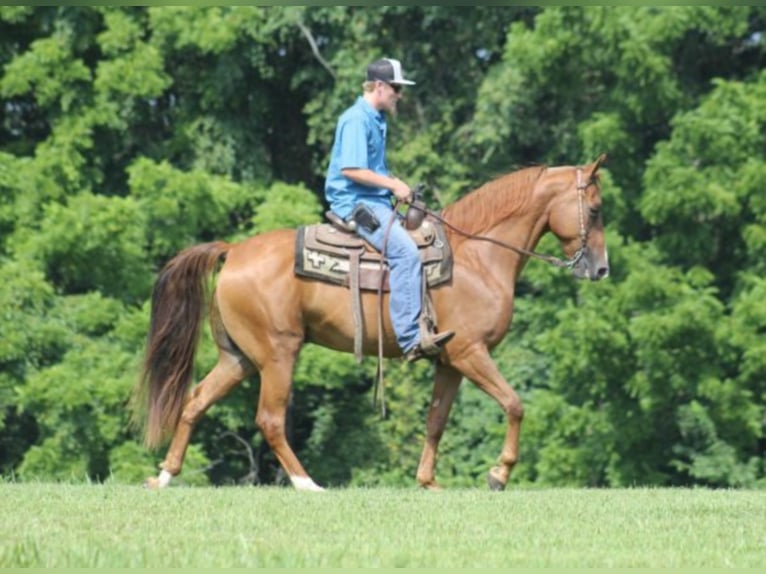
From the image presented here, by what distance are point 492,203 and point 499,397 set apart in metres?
1.53

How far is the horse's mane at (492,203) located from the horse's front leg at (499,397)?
102 centimetres

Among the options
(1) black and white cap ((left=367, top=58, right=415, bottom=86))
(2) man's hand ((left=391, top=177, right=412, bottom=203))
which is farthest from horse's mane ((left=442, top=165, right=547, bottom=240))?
(1) black and white cap ((left=367, top=58, right=415, bottom=86))

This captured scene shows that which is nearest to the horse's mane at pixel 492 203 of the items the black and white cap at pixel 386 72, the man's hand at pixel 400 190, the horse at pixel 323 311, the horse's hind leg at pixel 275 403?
the horse at pixel 323 311

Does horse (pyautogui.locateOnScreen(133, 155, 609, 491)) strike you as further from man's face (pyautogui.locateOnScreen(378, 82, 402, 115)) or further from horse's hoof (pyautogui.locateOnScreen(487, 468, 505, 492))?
man's face (pyautogui.locateOnScreen(378, 82, 402, 115))

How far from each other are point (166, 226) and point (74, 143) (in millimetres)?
2005

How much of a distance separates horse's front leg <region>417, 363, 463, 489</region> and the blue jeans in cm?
62

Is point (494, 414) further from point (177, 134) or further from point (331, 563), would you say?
point (331, 563)

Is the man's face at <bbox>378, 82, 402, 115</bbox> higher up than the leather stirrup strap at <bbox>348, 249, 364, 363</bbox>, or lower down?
higher up

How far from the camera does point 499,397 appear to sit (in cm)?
1254

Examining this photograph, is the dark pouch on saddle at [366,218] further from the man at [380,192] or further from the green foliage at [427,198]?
the green foliage at [427,198]

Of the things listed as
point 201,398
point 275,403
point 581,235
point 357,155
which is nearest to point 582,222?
point 581,235

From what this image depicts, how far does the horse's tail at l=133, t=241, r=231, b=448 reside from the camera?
12766mm

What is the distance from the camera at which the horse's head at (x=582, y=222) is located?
43.0ft

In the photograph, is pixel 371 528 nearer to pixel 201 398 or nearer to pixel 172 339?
pixel 201 398
